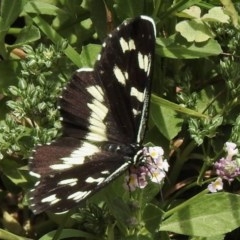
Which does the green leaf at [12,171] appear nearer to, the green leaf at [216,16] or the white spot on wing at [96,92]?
the white spot on wing at [96,92]

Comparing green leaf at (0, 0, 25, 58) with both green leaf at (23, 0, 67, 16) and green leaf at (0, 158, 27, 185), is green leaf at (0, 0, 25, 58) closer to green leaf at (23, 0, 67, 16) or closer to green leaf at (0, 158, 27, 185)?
green leaf at (23, 0, 67, 16)

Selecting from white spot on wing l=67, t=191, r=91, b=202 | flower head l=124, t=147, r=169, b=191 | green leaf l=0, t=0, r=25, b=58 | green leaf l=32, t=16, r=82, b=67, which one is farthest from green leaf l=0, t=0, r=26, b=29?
white spot on wing l=67, t=191, r=91, b=202

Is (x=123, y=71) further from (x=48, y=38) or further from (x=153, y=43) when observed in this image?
(x=48, y=38)

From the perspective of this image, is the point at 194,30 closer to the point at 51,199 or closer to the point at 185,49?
the point at 185,49

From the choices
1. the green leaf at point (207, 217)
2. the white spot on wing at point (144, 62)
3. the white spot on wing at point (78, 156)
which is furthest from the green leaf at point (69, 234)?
the white spot on wing at point (144, 62)

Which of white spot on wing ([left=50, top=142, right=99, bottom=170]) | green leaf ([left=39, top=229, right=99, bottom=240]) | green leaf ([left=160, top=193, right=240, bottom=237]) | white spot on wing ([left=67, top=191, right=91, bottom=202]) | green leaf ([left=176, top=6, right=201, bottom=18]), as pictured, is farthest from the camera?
green leaf ([left=176, top=6, right=201, bottom=18])
